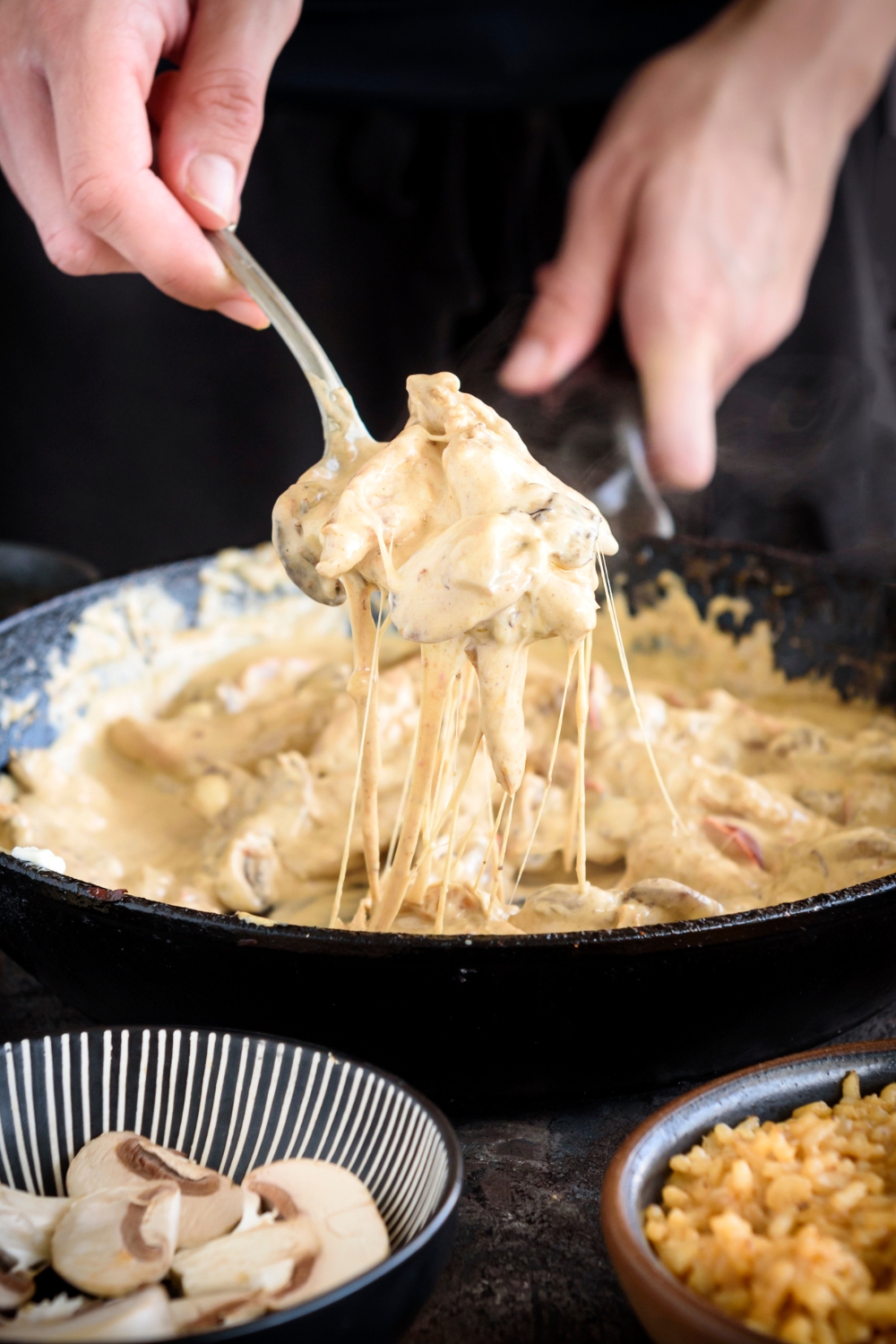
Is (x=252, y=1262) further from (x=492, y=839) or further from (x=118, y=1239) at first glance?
(x=492, y=839)

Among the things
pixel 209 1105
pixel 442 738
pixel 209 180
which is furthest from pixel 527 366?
pixel 209 1105

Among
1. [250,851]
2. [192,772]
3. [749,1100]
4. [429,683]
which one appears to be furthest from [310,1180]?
[192,772]

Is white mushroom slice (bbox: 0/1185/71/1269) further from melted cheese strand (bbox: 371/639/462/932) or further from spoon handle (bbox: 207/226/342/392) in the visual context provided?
spoon handle (bbox: 207/226/342/392)

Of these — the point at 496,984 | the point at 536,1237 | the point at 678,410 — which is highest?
the point at 678,410

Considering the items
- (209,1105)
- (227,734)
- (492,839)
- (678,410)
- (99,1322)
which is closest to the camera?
(99,1322)

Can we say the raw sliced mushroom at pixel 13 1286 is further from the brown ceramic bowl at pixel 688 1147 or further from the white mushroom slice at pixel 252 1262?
the brown ceramic bowl at pixel 688 1147

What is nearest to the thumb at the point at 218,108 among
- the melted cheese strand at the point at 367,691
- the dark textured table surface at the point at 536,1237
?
the melted cheese strand at the point at 367,691

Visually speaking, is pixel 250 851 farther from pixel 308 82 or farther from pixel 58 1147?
pixel 308 82
